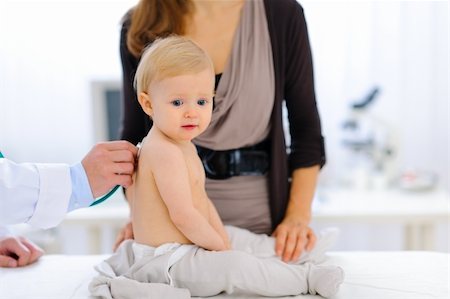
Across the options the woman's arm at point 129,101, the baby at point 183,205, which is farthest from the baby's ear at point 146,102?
the woman's arm at point 129,101

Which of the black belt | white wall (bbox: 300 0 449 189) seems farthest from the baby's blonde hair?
white wall (bbox: 300 0 449 189)

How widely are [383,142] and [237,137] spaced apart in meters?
1.14

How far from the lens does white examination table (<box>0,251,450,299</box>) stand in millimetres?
1031

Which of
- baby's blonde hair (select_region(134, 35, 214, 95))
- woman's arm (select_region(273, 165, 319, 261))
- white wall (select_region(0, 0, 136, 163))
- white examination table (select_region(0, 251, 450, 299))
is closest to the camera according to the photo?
baby's blonde hair (select_region(134, 35, 214, 95))

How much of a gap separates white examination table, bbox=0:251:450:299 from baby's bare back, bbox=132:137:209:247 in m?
0.16

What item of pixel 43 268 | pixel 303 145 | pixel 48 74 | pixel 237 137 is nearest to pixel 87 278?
pixel 43 268

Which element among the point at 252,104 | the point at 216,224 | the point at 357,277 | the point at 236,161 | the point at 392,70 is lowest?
the point at 357,277

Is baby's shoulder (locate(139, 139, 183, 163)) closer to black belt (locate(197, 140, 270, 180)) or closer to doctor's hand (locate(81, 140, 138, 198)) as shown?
doctor's hand (locate(81, 140, 138, 198))

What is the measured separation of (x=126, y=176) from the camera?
3.24ft

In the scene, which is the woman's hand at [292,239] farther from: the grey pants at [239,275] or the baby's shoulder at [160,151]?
the baby's shoulder at [160,151]

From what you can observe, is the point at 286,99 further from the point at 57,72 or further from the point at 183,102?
the point at 57,72

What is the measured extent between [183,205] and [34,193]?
0.26 metres

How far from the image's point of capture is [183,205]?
969 mm

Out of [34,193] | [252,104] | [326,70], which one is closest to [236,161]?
[252,104]
